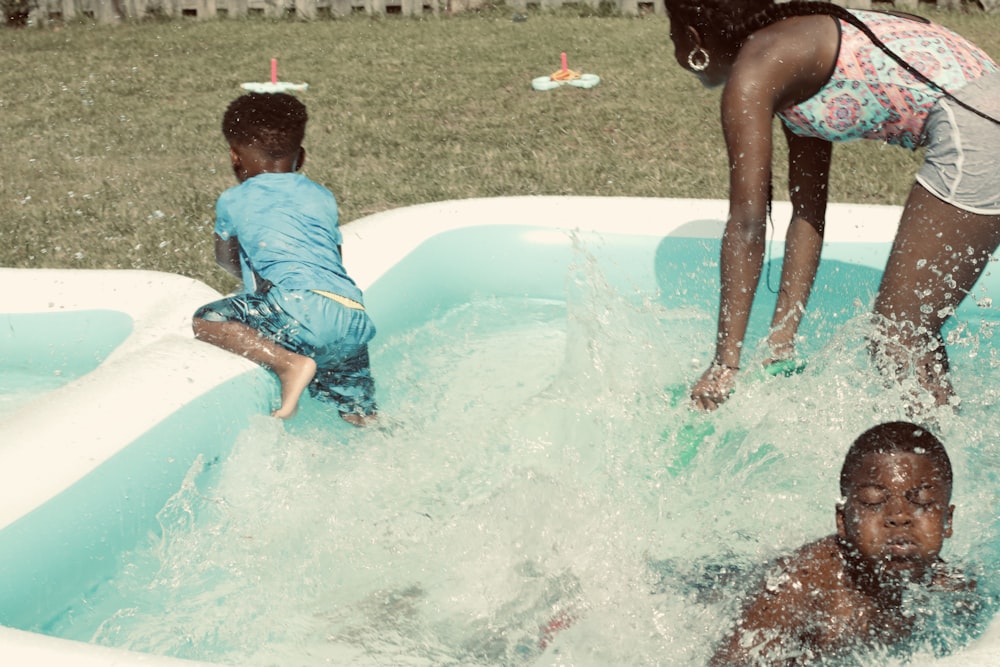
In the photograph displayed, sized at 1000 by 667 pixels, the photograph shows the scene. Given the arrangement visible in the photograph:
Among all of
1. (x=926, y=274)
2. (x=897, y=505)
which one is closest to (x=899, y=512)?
(x=897, y=505)

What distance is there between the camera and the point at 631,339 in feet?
12.4

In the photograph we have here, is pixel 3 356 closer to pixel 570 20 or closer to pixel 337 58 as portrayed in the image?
pixel 337 58

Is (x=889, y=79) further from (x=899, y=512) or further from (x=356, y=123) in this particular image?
Answer: (x=356, y=123)

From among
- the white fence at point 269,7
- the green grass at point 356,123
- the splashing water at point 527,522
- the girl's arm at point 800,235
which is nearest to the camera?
the splashing water at point 527,522

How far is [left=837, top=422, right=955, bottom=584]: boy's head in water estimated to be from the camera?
2.19 metres

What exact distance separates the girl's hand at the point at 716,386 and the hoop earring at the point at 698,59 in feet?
2.44

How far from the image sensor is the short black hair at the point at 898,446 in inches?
87.7

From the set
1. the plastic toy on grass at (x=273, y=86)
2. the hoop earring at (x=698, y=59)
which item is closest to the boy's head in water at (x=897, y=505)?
the hoop earring at (x=698, y=59)

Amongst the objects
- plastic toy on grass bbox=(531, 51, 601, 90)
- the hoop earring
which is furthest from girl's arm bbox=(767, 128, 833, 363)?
plastic toy on grass bbox=(531, 51, 601, 90)

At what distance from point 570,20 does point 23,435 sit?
7916 mm

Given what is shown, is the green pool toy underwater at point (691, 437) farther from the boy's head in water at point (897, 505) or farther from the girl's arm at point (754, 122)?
the boy's head in water at point (897, 505)

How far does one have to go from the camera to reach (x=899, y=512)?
86.4 inches

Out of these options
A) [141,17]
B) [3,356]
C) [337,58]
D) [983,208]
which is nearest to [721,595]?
[983,208]

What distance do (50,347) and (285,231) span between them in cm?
120
